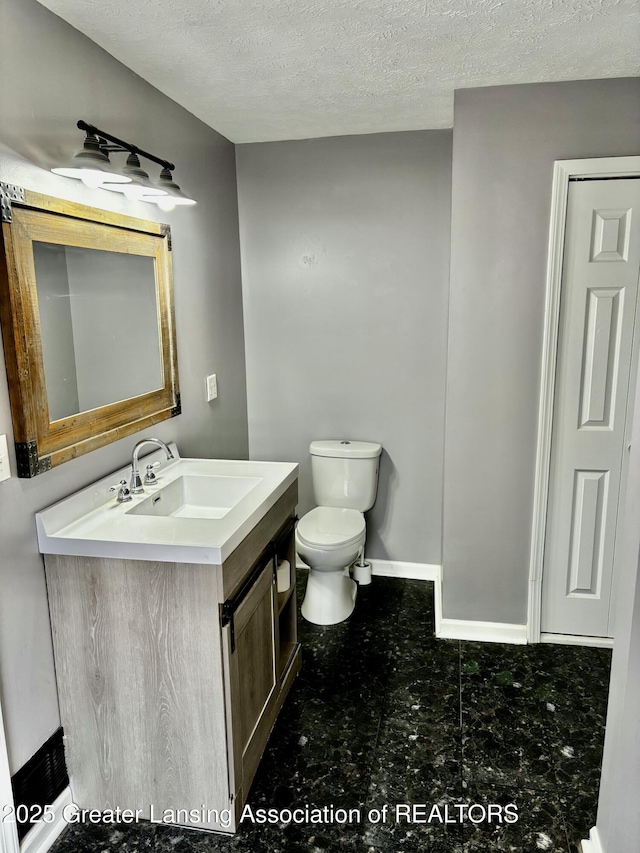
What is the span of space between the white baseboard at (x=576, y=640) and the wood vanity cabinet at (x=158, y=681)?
1.56 meters

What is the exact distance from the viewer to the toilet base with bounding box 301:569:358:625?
2979 mm

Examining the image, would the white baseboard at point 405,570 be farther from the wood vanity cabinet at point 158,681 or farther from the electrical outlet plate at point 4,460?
the electrical outlet plate at point 4,460

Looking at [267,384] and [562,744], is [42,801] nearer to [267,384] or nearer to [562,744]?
[562,744]

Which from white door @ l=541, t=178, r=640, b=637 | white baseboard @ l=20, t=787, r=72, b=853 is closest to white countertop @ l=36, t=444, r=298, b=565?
white baseboard @ l=20, t=787, r=72, b=853

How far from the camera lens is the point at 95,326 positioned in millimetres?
2010

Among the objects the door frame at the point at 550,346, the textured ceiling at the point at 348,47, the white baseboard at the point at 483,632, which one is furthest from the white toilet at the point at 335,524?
the textured ceiling at the point at 348,47

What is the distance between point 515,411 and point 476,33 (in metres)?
1.44

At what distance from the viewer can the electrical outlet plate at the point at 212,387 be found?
9.65ft

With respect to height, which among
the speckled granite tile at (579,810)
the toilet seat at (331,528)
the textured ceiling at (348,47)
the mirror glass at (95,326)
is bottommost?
the speckled granite tile at (579,810)

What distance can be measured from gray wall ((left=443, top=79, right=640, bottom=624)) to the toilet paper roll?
0.84 m

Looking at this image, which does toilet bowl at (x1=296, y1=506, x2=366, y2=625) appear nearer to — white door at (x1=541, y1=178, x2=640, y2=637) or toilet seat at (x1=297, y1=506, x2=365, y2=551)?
toilet seat at (x1=297, y1=506, x2=365, y2=551)

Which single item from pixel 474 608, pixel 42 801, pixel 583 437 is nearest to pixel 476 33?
pixel 583 437

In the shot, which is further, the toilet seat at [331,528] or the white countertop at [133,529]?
the toilet seat at [331,528]

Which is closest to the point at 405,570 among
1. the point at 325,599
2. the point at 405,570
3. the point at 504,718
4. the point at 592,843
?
the point at 405,570
